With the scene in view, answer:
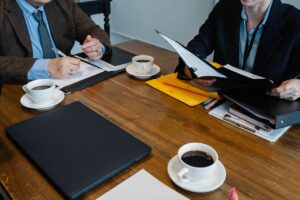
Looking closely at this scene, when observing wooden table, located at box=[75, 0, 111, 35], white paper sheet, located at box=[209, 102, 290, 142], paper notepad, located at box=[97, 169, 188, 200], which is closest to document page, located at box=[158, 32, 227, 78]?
white paper sheet, located at box=[209, 102, 290, 142]

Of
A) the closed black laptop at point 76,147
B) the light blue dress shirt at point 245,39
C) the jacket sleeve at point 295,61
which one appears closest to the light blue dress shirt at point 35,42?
the closed black laptop at point 76,147

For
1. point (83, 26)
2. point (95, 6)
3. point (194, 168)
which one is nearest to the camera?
point (194, 168)

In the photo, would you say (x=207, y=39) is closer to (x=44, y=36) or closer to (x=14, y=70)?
(x=44, y=36)

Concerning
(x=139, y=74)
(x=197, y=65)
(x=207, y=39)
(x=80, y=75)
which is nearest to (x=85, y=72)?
(x=80, y=75)

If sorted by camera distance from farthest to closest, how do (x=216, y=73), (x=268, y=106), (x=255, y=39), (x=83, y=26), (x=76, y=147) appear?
(x=83, y=26)
(x=255, y=39)
(x=216, y=73)
(x=268, y=106)
(x=76, y=147)

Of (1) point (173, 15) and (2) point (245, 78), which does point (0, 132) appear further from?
(1) point (173, 15)

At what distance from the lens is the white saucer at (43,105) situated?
1.02 metres

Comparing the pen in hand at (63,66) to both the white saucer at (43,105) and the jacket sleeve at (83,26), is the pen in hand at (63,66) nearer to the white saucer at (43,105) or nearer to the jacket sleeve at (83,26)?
the white saucer at (43,105)

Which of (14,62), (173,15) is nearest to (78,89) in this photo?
(14,62)

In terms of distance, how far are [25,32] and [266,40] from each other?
1.09 meters

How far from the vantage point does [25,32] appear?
4.49 feet

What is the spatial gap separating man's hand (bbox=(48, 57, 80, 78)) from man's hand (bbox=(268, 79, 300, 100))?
30.7 inches

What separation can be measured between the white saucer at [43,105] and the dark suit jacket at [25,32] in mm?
177

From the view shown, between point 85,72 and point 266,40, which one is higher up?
point 266,40
